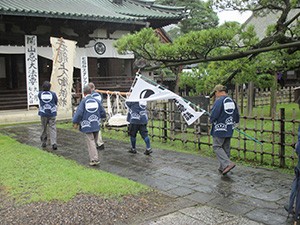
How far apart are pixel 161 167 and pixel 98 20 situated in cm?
1020

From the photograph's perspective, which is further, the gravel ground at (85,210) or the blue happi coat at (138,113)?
the blue happi coat at (138,113)

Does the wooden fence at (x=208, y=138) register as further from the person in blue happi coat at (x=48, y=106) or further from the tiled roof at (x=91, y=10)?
the tiled roof at (x=91, y=10)

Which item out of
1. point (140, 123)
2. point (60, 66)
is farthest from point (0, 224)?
point (60, 66)

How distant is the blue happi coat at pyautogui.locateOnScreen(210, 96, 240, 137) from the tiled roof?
10.1 m

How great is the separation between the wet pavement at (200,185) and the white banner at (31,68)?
618 centimetres

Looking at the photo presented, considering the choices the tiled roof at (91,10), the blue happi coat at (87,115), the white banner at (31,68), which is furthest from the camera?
the white banner at (31,68)

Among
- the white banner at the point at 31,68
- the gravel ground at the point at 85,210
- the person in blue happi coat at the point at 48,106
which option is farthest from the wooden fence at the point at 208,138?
the white banner at the point at 31,68

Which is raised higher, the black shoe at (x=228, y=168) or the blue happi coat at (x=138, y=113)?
the blue happi coat at (x=138, y=113)

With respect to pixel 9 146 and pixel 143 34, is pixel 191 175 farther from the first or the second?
pixel 9 146

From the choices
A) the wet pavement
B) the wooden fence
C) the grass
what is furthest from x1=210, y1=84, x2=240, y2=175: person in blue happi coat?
the grass

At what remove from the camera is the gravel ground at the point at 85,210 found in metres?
4.11

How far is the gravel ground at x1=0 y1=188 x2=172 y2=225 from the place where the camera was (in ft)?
13.5

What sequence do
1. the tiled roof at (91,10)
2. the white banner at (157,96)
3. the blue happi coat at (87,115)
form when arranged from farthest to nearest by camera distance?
1. the tiled roof at (91,10)
2. the white banner at (157,96)
3. the blue happi coat at (87,115)

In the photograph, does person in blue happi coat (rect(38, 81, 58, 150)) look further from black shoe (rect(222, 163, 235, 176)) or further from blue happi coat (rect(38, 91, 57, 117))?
black shoe (rect(222, 163, 235, 176))
